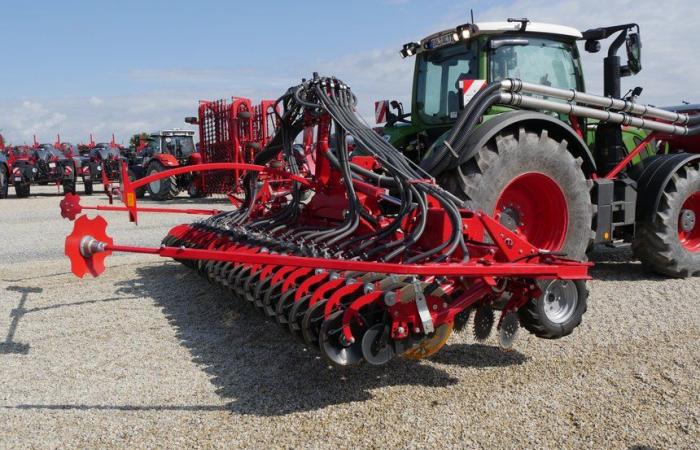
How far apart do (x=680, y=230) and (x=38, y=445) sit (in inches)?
199

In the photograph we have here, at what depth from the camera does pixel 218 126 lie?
13.4m

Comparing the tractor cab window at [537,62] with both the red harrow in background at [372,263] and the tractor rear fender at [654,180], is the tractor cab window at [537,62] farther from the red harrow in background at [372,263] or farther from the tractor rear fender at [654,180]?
the red harrow in background at [372,263]

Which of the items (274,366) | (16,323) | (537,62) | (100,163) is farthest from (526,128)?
(100,163)

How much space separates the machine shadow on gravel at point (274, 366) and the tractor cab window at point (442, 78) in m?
2.40

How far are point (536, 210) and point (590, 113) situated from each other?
0.88 m

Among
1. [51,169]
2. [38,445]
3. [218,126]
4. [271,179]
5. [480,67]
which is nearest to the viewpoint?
[38,445]

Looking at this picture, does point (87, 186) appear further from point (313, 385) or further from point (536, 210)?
point (313, 385)

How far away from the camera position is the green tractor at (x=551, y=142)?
4.06 meters

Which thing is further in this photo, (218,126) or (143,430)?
(218,126)

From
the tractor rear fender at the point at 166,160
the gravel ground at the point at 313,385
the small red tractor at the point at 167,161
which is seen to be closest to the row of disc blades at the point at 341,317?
the gravel ground at the point at 313,385

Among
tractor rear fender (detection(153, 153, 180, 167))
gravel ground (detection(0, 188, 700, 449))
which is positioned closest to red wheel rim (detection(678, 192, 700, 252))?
gravel ground (detection(0, 188, 700, 449))

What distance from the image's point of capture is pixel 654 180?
16.5 feet

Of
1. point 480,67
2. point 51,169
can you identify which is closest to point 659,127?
point 480,67

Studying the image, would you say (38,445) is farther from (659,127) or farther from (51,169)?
(51,169)
